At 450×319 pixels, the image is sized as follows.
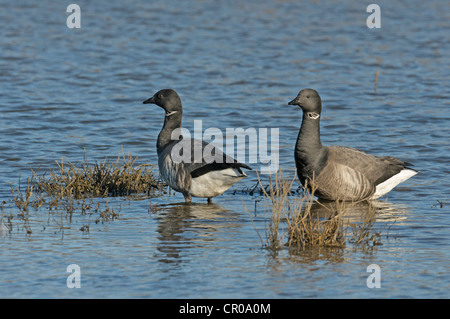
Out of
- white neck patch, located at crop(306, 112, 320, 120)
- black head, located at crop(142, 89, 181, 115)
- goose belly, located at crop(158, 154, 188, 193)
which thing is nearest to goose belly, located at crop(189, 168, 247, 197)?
goose belly, located at crop(158, 154, 188, 193)

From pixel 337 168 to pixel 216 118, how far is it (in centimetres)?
750

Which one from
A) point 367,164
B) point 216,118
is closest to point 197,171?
point 367,164

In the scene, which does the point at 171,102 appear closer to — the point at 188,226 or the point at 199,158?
the point at 199,158

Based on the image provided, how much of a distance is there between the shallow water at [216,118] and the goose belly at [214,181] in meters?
0.35

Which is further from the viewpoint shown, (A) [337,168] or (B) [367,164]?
(B) [367,164]

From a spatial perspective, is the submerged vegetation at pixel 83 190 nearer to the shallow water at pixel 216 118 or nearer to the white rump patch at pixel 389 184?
the shallow water at pixel 216 118

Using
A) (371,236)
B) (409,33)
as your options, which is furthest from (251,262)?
(409,33)

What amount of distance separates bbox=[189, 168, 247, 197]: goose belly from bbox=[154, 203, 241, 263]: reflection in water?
244mm

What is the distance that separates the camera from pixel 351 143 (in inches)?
682

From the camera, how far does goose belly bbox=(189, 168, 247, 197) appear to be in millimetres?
12062

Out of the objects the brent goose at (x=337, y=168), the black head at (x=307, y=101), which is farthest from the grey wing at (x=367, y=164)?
the black head at (x=307, y=101)

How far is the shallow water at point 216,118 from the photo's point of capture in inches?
346

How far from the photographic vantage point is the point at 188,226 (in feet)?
36.2
